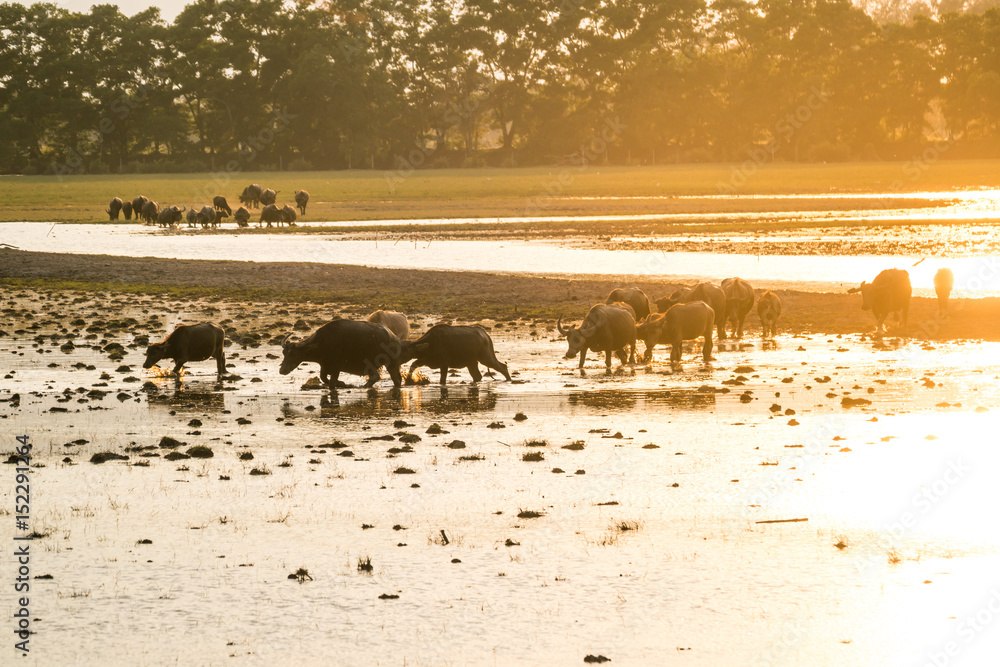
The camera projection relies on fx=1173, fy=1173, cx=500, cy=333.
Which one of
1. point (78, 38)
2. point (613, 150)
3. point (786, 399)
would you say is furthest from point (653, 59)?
point (786, 399)

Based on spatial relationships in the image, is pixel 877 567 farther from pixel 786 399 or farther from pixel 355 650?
pixel 786 399

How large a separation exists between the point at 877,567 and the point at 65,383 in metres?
11.0

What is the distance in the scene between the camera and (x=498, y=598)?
7.37 metres

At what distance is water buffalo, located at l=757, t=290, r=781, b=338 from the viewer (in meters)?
18.8

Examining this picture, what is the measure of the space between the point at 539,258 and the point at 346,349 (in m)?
18.2

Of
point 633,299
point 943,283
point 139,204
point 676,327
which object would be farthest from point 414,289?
point 139,204

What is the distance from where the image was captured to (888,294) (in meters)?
19.1

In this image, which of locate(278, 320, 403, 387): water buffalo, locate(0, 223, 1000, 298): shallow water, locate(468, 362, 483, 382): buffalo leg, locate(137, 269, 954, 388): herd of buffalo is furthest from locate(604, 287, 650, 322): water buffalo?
locate(0, 223, 1000, 298): shallow water

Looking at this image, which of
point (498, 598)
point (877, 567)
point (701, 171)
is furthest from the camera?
point (701, 171)

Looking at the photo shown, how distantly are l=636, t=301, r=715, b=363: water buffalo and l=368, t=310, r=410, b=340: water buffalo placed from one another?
11.2 feet

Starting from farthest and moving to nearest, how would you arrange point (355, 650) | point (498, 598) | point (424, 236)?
1. point (424, 236)
2. point (498, 598)
3. point (355, 650)

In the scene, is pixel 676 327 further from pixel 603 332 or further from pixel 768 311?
pixel 768 311

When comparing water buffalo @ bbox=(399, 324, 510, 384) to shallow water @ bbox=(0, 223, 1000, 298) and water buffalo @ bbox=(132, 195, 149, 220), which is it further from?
water buffalo @ bbox=(132, 195, 149, 220)

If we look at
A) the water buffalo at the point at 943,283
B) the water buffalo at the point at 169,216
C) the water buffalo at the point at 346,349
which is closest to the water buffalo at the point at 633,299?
the water buffalo at the point at 346,349
